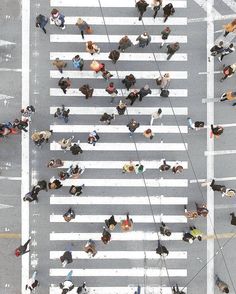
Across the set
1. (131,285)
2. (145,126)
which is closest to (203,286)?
(131,285)

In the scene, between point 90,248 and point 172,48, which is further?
point 90,248

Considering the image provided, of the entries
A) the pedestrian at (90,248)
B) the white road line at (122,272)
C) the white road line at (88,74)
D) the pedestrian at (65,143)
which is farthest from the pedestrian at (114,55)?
the white road line at (122,272)

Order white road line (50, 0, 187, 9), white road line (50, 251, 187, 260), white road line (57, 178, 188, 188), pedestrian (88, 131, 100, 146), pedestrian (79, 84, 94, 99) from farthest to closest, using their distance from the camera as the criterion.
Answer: white road line (50, 251, 187, 260), white road line (57, 178, 188, 188), white road line (50, 0, 187, 9), pedestrian (88, 131, 100, 146), pedestrian (79, 84, 94, 99)

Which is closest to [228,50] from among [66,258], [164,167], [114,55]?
Result: [114,55]

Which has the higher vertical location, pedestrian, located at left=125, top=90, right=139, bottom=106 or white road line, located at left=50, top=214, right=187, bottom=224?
pedestrian, located at left=125, top=90, right=139, bottom=106

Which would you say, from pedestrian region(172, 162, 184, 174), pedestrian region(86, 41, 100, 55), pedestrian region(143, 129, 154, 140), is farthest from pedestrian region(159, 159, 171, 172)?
pedestrian region(86, 41, 100, 55)

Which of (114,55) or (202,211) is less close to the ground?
(114,55)

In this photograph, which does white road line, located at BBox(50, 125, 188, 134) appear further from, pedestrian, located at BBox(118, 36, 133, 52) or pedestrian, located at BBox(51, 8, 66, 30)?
pedestrian, located at BBox(51, 8, 66, 30)

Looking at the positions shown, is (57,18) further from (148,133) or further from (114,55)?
(148,133)
